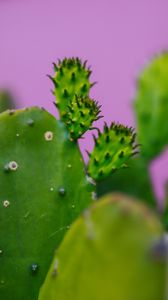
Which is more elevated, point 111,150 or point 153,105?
point 153,105

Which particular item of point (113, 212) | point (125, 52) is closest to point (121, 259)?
Answer: point (113, 212)

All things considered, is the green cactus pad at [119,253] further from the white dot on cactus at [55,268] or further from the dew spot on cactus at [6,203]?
the dew spot on cactus at [6,203]

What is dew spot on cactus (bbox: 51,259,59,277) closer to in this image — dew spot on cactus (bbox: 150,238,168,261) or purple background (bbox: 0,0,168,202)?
dew spot on cactus (bbox: 150,238,168,261)

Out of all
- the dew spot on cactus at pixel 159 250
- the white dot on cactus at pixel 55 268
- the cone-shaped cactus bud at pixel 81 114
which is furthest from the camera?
the cone-shaped cactus bud at pixel 81 114

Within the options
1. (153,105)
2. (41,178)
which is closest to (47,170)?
(41,178)

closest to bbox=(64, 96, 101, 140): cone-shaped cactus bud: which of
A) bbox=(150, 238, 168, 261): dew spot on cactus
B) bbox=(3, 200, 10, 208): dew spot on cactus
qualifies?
bbox=(3, 200, 10, 208): dew spot on cactus

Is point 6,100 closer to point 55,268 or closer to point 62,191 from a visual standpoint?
point 62,191

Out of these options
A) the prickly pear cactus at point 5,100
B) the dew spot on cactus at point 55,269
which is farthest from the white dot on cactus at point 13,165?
the prickly pear cactus at point 5,100
